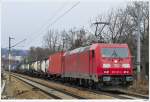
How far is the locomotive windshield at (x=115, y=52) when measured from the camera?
86.2ft

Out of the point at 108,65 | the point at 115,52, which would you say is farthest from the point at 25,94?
the point at 115,52

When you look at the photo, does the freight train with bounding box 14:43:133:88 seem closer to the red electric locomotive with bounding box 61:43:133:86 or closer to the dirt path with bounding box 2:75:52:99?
the red electric locomotive with bounding box 61:43:133:86

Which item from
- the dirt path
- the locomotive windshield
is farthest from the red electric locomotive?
the dirt path

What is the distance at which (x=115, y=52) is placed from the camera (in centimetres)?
2641

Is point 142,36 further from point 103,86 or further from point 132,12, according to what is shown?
point 103,86

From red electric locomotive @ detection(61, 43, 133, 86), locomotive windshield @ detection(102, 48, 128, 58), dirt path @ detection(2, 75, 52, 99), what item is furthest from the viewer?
locomotive windshield @ detection(102, 48, 128, 58)

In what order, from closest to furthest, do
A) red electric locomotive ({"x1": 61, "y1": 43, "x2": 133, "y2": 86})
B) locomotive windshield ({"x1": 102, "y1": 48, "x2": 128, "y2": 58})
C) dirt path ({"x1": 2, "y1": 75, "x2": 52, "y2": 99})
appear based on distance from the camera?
dirt path ({"x1": 2, "y1": 75, "x2": 52, "y2": 99}), red electric locomotive ({"x1": 61, "y1": 43, "x2": 133, "y2": 86}), locomotive windshield ({"x1": 102, "y1": 48, "x2": 128, "y2": 58})

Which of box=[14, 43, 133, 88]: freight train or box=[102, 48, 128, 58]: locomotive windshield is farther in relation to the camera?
box=[102, 48, 128, 58]: locomotive windshield

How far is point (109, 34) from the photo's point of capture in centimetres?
4044

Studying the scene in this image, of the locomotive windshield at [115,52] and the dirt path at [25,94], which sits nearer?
the dirt path at [25,94]

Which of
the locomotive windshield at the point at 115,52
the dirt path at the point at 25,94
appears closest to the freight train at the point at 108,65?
the locomotive windshield at the point at 115,52

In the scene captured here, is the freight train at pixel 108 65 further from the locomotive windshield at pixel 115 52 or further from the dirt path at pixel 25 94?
the dirt path at pixel 25 94

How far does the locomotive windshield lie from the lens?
86.2ft

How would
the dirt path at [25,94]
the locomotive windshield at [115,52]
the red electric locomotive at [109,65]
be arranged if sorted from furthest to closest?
1. the locomotive windshield at [115,52]
2. the red electric locomotive at [109,65]
3. the dirt path at [25,94]
